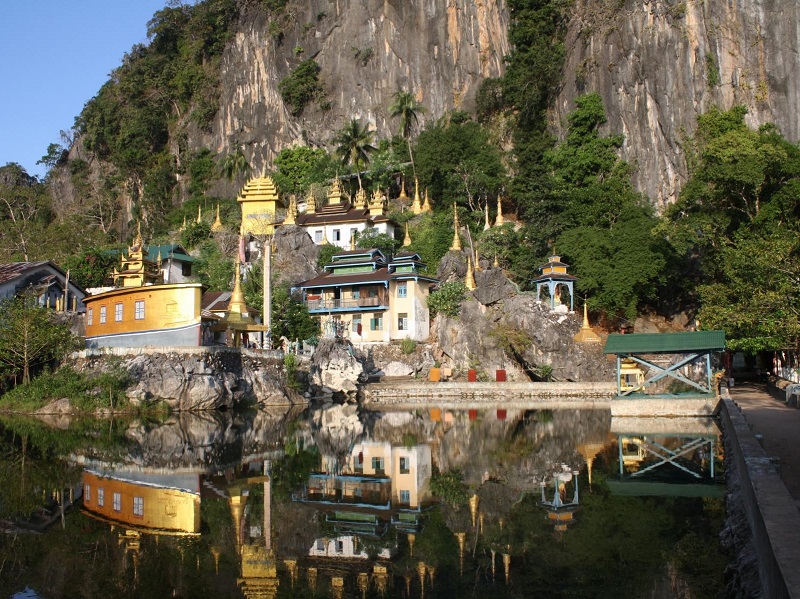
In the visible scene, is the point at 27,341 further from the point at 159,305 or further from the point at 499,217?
the point at 499,217

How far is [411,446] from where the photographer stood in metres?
22.7

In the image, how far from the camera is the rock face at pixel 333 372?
1662 inches

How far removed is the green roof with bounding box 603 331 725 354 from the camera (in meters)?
27.7

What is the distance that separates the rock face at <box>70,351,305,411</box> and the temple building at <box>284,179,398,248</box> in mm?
24096

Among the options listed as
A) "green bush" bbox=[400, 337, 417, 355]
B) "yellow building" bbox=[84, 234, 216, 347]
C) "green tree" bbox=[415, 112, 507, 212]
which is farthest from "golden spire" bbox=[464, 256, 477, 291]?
"yellow building" bbox=[84, 234, 216, 347]

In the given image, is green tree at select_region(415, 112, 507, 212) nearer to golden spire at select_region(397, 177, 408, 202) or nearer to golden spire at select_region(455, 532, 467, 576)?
golden spire at select_region(397, 177, 408, 202)

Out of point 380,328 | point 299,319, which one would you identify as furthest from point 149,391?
point 380,328

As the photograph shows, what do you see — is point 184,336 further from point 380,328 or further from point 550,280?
point 550,280

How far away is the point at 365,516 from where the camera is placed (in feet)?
45.9

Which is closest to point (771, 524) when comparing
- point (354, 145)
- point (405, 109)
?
point (354, 145)

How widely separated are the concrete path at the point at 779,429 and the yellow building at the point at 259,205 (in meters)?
41.7

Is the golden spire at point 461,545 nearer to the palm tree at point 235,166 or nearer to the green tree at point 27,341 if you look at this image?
the green tree at point 27,341

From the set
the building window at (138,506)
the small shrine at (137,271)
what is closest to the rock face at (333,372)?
the small shrine at (137,271)

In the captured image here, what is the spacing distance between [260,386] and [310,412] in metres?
3.98
